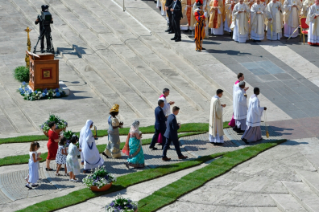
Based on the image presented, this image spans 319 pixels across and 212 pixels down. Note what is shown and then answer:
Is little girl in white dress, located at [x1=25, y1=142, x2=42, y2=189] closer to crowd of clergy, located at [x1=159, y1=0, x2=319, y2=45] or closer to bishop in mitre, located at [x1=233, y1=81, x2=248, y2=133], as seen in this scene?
bishop in mitre, located at [x1=233, y1=81, x2=248, y2=133]

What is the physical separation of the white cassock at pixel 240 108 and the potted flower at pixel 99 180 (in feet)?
A: 16.5

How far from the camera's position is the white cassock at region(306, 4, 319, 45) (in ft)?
77.8

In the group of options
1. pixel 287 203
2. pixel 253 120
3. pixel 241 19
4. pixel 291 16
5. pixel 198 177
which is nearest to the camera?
pixel 287 203

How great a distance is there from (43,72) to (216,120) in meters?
8.65

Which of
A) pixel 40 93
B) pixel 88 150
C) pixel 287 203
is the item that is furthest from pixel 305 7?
pixel 287 203

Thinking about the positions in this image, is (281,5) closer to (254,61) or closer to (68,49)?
(254,61)

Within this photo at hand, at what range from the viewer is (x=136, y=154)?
48.0ft

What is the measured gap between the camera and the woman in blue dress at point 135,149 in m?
14.6

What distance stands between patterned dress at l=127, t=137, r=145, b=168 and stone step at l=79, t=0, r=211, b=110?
5.58 m

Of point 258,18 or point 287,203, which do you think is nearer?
point 287,203

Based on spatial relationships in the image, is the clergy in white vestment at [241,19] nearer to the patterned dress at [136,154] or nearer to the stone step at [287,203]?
the patterned dress at [136,154]

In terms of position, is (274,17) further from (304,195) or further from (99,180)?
(99,180)

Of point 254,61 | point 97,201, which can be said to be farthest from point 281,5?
point 97,201

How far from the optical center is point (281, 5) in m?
24.8
